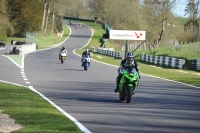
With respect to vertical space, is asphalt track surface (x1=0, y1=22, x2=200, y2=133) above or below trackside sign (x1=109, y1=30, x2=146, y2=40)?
below

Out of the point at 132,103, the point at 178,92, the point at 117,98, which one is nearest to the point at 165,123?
the point at 132,103

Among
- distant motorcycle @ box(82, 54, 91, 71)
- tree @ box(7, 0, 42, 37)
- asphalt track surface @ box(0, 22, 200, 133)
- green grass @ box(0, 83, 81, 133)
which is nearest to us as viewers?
green grass @ box(0, 83, 81, 133)

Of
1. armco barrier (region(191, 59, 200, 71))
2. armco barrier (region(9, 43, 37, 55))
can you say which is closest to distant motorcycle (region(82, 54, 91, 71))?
armco barrier (region(191, 59, 200, 71))

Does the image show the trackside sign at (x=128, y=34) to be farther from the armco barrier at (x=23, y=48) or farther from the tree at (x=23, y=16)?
the tree at (x=23, y=16)

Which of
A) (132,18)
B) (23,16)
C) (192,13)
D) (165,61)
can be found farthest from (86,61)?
(192,13)

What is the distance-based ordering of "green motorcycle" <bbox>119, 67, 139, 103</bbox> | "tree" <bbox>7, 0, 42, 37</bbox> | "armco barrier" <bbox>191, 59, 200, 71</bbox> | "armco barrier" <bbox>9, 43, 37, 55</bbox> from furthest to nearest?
"tree" <bbox>7, 0, 42, 37</bbox> → "armco barrier" <bbox>9, 43, 37, 55</bbox> → "armco barrier" <bbox>191, 59, 200, 71</bbox> → "green motorcycle" <bbox>119, 67, 139, 103</bbox>

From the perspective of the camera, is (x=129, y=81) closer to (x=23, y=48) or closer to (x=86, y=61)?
(x=86, y=61)

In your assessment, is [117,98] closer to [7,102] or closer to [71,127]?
[7,102]

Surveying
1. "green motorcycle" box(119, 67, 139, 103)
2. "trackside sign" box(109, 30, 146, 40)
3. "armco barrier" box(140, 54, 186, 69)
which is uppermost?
"trackside sign" box(109, 30, 146, 40)

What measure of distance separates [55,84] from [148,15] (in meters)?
65.1

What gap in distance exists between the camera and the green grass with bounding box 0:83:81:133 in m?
9.99

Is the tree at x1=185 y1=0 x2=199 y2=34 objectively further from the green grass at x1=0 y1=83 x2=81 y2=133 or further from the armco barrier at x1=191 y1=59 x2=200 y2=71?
the green grass at x1=0 y1=83 x2=81 y2=133

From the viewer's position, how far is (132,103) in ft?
53.9

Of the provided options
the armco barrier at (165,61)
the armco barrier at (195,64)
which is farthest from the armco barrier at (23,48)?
the armco barrier at (195,64)
